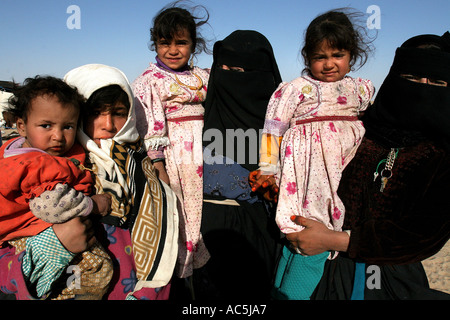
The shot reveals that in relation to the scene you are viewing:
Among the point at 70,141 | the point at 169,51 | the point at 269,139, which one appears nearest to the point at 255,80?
the point at 269,139

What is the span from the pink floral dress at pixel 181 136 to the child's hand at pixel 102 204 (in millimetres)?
623

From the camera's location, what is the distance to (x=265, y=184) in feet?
6.75

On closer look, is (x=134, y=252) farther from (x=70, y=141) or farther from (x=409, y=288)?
(x=409, y=288)

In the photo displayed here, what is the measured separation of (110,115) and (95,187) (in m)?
0.42

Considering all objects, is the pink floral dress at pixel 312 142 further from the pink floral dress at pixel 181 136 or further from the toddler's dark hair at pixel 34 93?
the toddler's dark hair at pixel 34 93

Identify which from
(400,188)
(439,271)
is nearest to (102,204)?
(400,188)

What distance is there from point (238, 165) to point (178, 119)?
54 centimetres

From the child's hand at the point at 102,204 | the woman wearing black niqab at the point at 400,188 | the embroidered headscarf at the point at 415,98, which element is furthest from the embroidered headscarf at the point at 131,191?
the embroidered headscarf at the point at 415,98

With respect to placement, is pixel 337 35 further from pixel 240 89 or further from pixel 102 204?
pixel 102 204

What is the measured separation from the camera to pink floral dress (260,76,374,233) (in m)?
1.99

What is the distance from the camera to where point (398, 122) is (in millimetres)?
1853

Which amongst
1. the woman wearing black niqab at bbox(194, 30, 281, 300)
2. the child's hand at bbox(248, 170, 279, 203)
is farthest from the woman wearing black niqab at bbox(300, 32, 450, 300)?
the woman wearing black niqab at bbox(194, 30, 281, 300)

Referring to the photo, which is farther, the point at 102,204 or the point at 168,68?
the point at 168,68

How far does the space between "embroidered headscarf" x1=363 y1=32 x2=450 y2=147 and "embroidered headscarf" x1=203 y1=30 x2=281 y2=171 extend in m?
0.80
